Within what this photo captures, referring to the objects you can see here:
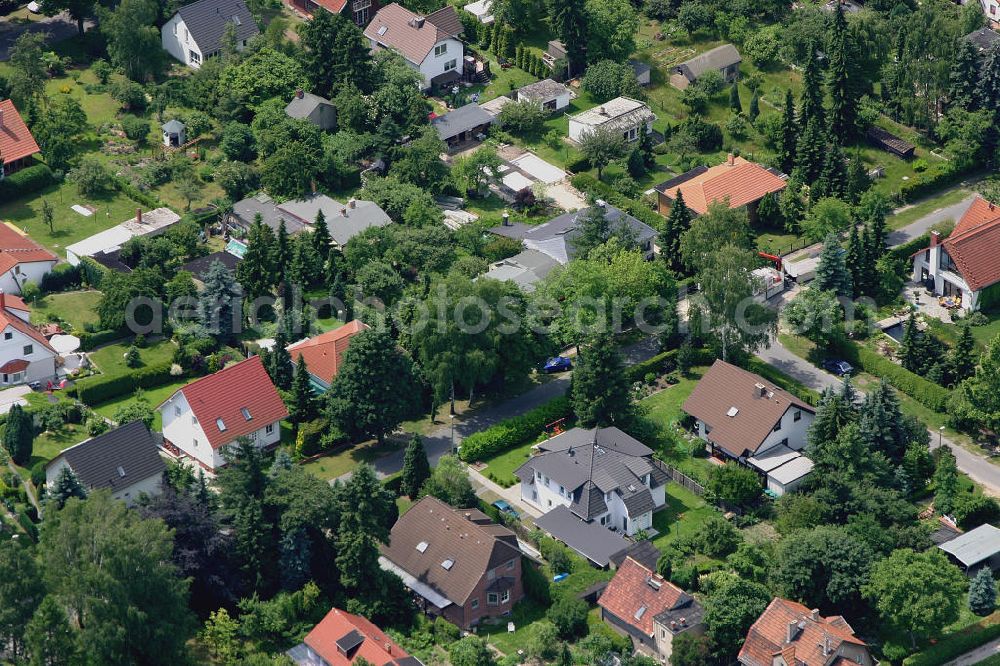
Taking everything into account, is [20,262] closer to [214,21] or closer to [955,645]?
[214,21]

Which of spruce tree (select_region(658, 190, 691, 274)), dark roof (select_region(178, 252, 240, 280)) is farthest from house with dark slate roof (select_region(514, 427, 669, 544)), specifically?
dark roof (select_region(178, 252, 240, 280))

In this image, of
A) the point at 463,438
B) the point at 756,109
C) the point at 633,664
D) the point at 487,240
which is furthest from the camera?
the point at 756,109

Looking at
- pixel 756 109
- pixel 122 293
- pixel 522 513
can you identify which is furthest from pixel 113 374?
pixel 756 109

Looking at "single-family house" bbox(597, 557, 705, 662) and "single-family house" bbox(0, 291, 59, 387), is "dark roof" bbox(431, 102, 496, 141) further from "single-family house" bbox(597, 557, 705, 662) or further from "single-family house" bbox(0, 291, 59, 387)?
"single-family house" bbox(597, 557, 705, 662)

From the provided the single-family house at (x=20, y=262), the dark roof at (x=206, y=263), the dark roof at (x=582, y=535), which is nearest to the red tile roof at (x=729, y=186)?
the dark roof at (x=206, y=263)

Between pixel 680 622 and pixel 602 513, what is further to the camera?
pixel 602 513

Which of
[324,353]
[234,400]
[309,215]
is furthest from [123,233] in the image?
[234,400]

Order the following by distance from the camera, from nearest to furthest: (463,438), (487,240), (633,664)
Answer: (633,664) → (463,438) → (487,240)

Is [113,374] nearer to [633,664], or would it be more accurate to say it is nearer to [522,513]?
[522,513]
